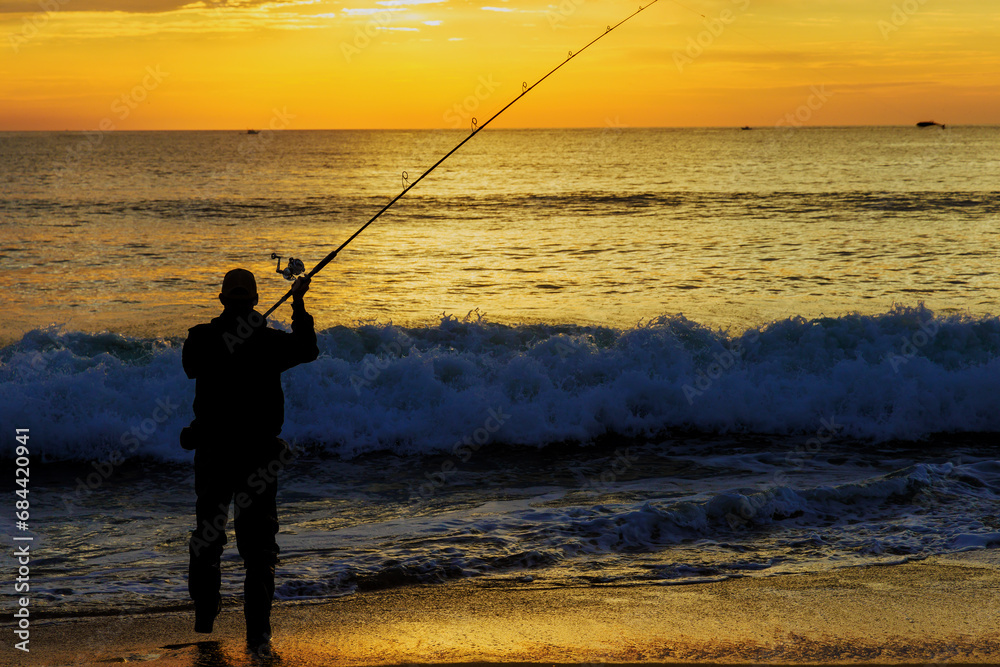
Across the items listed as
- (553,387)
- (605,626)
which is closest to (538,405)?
(553,387)

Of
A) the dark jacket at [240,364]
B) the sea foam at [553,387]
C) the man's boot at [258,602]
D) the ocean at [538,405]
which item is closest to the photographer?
the dark jacket at [240,364]

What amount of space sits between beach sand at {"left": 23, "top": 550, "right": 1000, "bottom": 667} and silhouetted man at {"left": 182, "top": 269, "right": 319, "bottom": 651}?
522 mm

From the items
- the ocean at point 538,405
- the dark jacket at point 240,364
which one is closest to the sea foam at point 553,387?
the ocean at point 538,405

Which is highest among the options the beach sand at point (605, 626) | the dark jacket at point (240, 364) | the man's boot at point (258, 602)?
the dark jacket at point (240, 364)

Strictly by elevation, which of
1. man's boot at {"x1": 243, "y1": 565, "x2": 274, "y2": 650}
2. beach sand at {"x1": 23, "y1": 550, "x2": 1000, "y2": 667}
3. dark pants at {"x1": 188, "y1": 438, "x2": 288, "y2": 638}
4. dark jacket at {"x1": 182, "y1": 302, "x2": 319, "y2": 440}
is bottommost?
beach sand at {"x1": 23, "y1": 550, "x2": 1000, "y2": 667}

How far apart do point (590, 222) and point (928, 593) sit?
71.0ft

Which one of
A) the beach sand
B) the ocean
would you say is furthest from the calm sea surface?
the beach sand

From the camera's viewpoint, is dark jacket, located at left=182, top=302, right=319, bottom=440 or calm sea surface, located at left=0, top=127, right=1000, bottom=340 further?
calm sea surface, located at left=0, top=127, right=1000, bottom=340

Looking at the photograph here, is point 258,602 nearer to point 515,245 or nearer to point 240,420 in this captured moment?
point 240,420

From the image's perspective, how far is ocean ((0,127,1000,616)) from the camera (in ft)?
17.7

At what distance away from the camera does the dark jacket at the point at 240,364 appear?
3.54 m

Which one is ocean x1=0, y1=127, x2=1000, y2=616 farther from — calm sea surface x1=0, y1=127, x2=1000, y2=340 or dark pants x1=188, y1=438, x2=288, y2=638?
dark pants x1=188, y1=438, x2=288, y2=638

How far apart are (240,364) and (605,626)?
2.10 metres

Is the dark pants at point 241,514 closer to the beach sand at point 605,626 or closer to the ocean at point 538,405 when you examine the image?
the beach sand at point 605,626
